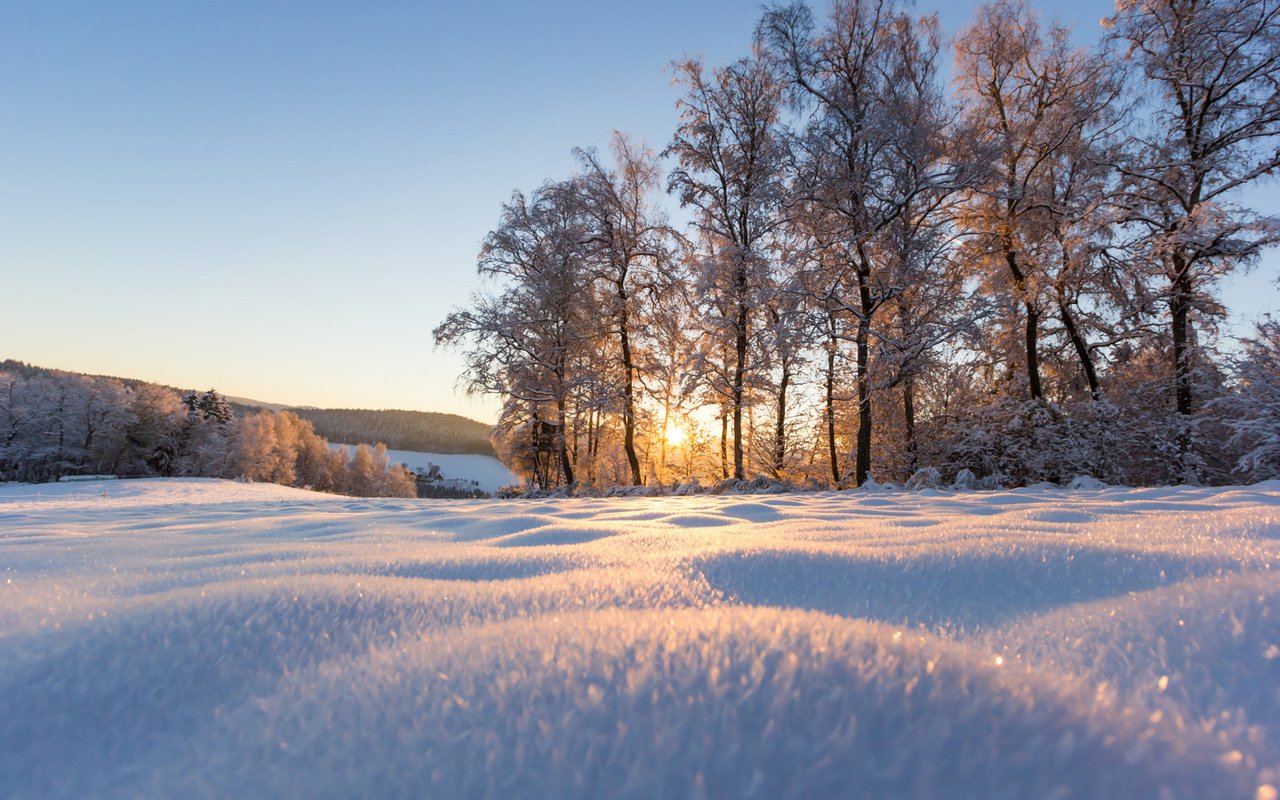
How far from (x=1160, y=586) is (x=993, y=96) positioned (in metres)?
13.0

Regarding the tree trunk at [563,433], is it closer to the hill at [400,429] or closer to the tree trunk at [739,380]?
the tree trunk at [739,380]

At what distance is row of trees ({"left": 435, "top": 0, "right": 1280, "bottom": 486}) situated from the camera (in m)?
8.15

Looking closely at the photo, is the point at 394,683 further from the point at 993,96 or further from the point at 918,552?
the point at 993,96

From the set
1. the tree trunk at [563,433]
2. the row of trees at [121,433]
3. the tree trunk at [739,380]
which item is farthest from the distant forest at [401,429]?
the tree trunk at [739,380]

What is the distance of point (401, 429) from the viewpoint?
319 ft

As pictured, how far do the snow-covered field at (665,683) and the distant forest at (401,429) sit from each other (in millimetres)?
86897

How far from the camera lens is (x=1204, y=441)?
755 centimetres

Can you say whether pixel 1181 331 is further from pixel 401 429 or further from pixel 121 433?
pixel 401 429

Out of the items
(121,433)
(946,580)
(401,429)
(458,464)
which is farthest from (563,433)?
(401,429)

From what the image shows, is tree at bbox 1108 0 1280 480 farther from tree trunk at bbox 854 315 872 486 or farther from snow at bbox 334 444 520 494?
snow at bbox 334 444 520 494

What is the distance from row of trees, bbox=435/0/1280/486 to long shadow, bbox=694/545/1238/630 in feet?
24.8

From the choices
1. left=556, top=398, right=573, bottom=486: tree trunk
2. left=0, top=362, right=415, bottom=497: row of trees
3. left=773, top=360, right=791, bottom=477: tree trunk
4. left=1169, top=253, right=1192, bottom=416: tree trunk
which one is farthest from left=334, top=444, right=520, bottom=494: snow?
left=1169, top=253, right=1192, bottom=416: tree trunk

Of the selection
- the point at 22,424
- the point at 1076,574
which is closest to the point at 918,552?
the point at 1076,574

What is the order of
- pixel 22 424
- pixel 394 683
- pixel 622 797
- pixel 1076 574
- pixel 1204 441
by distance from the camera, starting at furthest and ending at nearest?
pixel 22 424 < pixel 1204 441 < pixel 1076 574 < pixel 394 683 < pixel 622 797
